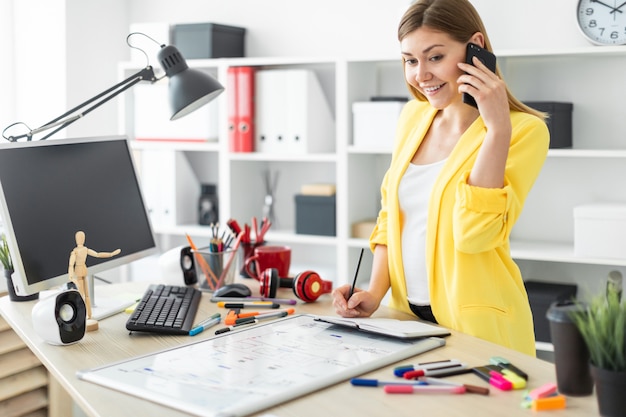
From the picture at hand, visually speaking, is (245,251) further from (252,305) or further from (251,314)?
(251,314)

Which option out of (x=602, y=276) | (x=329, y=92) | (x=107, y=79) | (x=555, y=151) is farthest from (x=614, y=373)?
(x=107, y=79)

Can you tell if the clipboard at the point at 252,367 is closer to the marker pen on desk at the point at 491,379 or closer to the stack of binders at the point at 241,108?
the marker pen on desk at the point at 491,379

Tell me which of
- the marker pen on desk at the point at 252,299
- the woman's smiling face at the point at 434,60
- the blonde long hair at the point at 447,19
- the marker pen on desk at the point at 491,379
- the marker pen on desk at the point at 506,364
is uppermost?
the blonde long hair at the point at 447,19

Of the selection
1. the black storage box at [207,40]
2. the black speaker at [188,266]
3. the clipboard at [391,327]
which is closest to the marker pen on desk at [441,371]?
the clipboard at [391,327]

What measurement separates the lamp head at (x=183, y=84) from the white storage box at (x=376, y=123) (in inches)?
51.1

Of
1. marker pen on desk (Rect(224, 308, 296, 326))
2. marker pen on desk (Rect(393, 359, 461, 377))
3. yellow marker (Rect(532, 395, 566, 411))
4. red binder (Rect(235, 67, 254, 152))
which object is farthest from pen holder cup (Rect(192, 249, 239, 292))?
red binder (Rect(235, 67, 254, 152))

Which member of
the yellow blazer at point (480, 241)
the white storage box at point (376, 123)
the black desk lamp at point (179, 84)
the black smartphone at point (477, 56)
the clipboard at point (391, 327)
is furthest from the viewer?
the white storage box at point (376, 123)

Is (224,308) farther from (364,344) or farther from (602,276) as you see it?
(602,276)

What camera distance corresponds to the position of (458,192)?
5.70 ft

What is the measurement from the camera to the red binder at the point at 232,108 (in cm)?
368

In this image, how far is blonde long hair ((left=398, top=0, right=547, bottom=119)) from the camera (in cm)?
182

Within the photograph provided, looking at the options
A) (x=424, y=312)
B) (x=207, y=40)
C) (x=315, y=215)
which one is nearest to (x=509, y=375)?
(x=424, y=312)

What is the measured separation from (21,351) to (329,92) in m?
1.79

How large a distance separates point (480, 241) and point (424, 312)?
0.28 m
